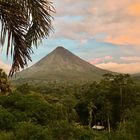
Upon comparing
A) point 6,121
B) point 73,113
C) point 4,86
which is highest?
point 4,86

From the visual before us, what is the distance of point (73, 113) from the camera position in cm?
5875

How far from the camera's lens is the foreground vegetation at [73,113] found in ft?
94.5

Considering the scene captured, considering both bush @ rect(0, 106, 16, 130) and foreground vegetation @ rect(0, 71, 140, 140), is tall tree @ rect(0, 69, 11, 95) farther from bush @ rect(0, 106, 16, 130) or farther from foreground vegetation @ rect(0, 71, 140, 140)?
bush @ rect(0, 106, 16, 130)

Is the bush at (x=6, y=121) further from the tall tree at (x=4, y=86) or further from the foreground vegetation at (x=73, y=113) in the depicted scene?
the tall tree at (x=4, y=86)

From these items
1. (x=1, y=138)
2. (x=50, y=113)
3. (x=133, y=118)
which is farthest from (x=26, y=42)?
(x=50, y=113)

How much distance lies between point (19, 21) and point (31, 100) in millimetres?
39903

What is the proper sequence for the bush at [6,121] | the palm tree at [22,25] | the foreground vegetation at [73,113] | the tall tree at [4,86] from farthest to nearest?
1. the tall tree at [4,86]
2. the bush at [6,121]
3. the foreground vegetation at [73,113]
4. the palm tree at [22,25]

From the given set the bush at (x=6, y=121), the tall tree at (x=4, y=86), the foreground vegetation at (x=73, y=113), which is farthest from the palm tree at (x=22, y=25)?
the tall tree at (x=4, y=86)

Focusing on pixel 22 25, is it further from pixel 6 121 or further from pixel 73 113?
pixel 73 113

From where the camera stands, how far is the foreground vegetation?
94.5 feet

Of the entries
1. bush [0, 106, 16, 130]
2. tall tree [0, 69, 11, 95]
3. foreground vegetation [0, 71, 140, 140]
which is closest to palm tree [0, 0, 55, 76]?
foreground vegetation [0, 71, 140, 140]

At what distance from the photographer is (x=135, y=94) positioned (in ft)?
202

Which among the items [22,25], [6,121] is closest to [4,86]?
[6,121]

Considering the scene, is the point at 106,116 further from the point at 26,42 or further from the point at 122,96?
the point at 26,42
